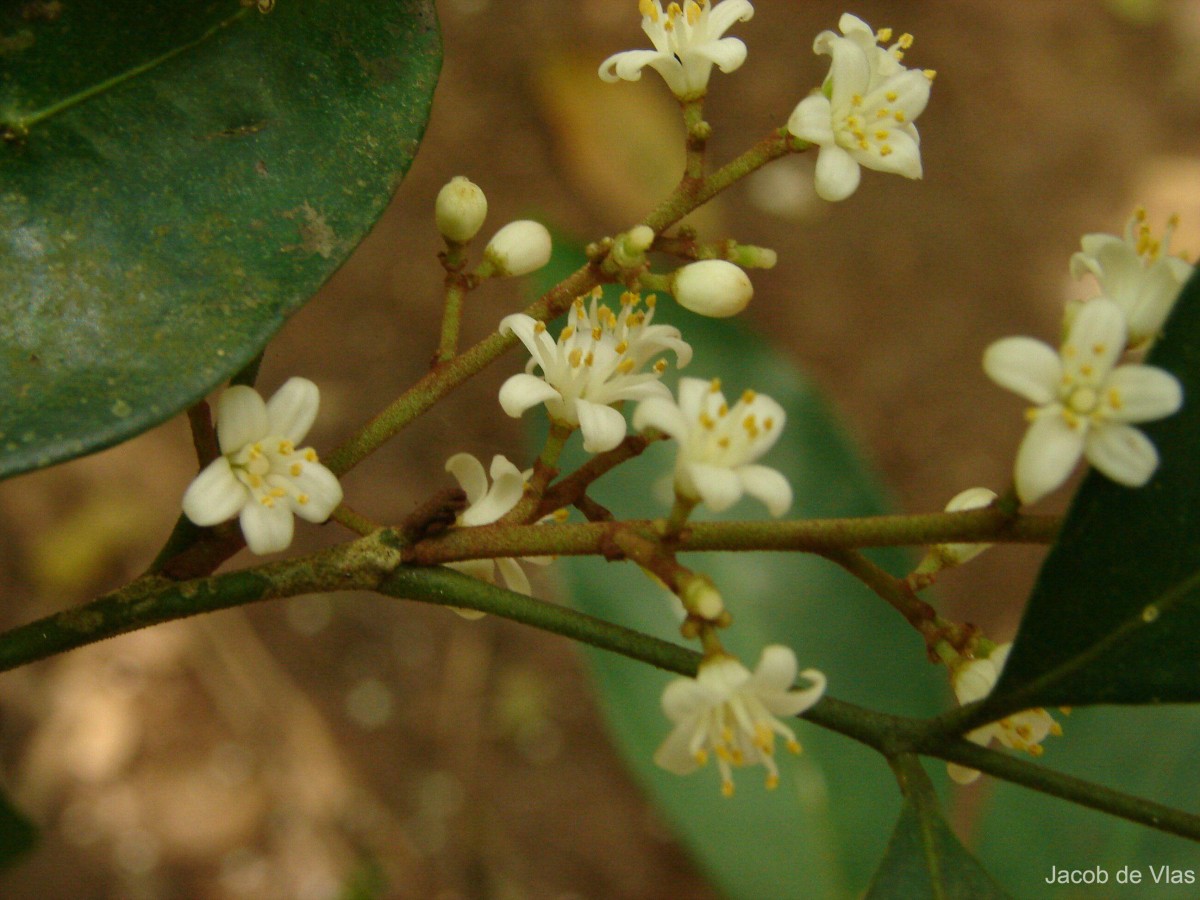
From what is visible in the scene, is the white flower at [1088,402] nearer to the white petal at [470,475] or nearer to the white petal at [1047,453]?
the white petal at [1047,453]

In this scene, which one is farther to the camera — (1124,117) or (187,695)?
(1124,117)

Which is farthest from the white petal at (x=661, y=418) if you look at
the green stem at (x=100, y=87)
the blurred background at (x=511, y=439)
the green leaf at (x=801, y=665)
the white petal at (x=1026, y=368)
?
the blurred background at (x=511, y=439)

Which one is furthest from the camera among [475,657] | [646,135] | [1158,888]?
[646,135]

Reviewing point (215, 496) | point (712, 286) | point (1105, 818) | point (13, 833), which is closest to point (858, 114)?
point (712, 286)

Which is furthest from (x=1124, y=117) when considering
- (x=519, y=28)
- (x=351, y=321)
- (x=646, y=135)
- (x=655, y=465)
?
(x=655, y=465)

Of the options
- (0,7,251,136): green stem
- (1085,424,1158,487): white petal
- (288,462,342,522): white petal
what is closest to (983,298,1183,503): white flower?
(1085,424,1158,487): white petal

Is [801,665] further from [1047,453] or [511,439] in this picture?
[511,439]

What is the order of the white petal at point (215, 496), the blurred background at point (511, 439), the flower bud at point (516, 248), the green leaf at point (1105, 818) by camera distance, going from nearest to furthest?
the white petal at point (215, 496) < the flower bud at point (516, 248) < the green leaf at point (1105, 818) < the blurred background at point (511, 439)

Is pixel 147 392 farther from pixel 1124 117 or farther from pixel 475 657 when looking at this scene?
pixel 1124 117
